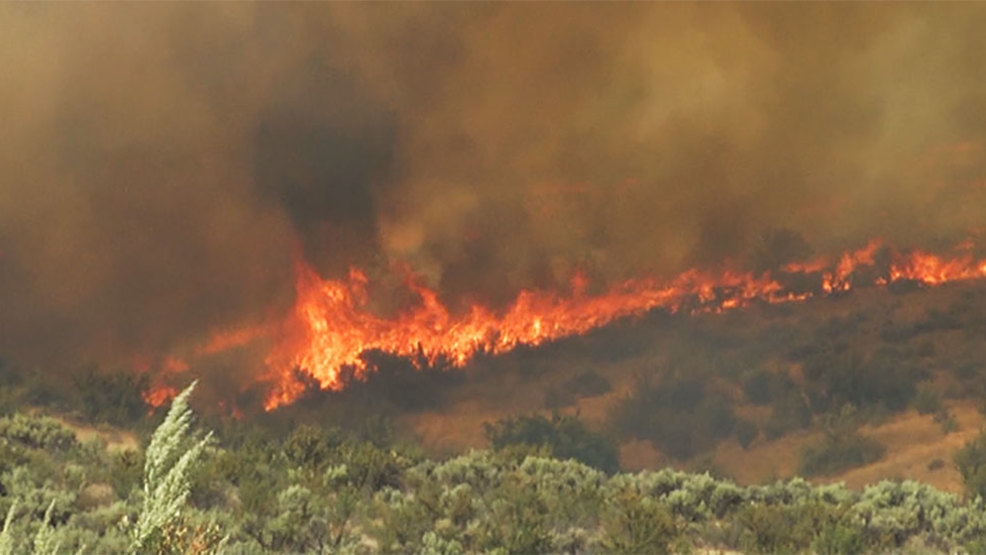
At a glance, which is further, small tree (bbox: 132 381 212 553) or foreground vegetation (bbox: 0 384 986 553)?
foreground vegetation (bbox: 0 384 986 553)

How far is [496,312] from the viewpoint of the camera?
37.0m

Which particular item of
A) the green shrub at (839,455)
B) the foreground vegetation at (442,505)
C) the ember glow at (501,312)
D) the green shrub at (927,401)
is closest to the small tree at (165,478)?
the foreground vegetation at (442,505)

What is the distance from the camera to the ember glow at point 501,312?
3419cm

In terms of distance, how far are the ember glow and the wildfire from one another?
0.11 ft

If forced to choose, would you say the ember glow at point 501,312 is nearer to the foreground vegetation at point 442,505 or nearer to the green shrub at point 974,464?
the green shrub at point 974,464

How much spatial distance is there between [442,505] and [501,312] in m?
21.7

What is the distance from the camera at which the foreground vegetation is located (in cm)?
1407

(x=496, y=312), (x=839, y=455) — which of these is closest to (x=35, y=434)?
(x=839, y=455)

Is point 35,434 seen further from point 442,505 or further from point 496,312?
point 496,312

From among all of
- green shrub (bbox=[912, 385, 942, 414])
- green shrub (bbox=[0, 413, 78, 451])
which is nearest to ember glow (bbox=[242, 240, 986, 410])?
green shrub (bbox=[912, 385, 942, 414])

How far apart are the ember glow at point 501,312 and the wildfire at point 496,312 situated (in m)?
0.03

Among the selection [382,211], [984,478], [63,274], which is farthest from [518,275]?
[984,478]

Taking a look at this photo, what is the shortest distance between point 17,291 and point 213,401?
25.7ft

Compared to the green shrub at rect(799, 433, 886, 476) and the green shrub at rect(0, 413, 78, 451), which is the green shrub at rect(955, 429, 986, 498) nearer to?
the green shrub at rect(799, 433, 886, 476)
